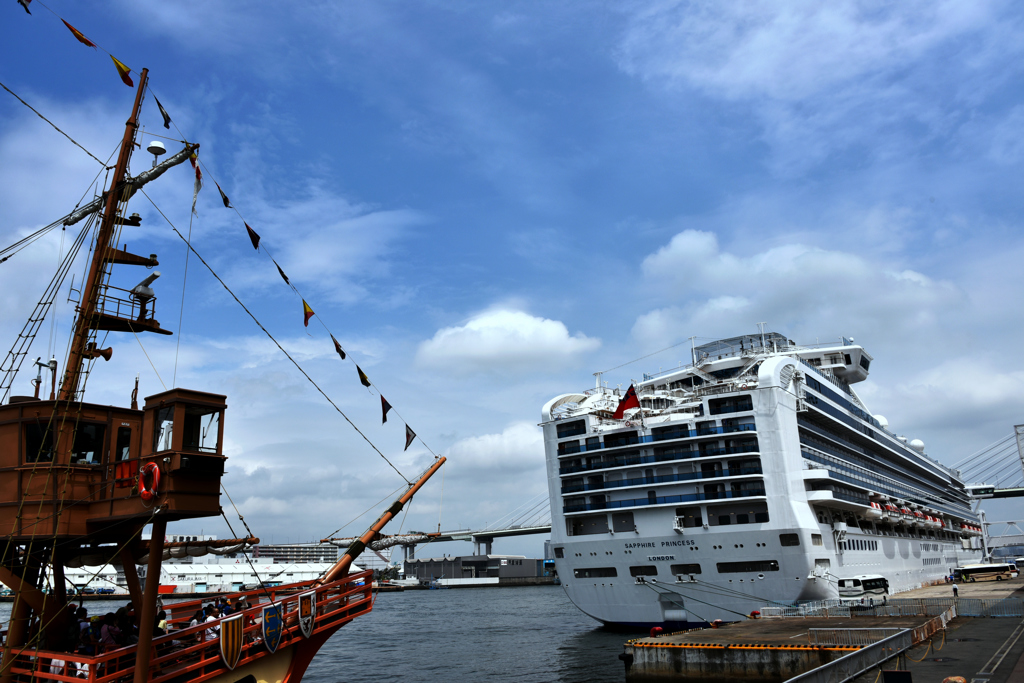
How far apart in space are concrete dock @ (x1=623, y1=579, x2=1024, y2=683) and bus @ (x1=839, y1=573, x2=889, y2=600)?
7605mm

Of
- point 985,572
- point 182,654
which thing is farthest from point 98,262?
point 985,572

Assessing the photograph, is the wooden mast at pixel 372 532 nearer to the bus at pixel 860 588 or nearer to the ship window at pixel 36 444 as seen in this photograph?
the ship window at pixel 36 444

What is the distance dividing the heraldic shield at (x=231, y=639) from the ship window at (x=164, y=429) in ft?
15.4

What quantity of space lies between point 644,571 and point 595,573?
3142 mm

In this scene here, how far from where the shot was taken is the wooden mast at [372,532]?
22156 mm

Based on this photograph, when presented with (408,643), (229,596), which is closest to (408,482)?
(229,596)

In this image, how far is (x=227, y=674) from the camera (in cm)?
1752

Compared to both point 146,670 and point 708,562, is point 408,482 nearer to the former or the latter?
point 146,670

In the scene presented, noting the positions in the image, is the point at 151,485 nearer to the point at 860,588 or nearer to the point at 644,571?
the point at 644,571

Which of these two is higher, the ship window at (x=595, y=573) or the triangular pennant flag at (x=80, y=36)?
the triangular pennant flag at (x=80, y=36)

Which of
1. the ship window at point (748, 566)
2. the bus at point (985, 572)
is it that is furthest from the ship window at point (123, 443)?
the bus at point (985, 572)

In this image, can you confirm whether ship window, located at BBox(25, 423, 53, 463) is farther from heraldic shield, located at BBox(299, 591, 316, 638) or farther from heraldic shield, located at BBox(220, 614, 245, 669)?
heraldic shield, located at BBox(299, 591, 316, 638)

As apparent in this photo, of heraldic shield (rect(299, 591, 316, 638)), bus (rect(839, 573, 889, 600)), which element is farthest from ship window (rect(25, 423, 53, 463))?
bus (rect(839, 573, 889, 600))

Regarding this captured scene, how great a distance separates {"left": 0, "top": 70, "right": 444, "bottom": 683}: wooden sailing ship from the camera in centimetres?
1560
